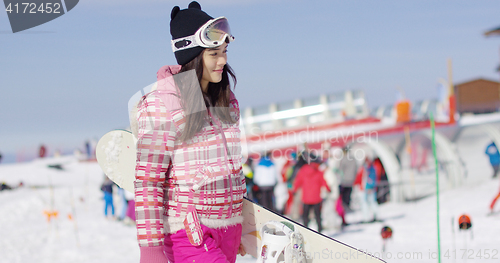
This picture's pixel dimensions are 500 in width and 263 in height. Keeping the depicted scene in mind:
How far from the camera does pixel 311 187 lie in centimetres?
691

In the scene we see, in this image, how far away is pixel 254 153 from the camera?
12.3 m

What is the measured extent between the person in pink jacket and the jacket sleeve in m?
5.49

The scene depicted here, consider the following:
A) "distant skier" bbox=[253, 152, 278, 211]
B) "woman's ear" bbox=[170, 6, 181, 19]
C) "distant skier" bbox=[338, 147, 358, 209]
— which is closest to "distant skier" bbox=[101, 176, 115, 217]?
"distant skier" bbox=[253, 152, 278, 211]

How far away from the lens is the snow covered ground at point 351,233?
5406 mm

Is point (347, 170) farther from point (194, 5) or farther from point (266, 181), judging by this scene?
point (194, 5)

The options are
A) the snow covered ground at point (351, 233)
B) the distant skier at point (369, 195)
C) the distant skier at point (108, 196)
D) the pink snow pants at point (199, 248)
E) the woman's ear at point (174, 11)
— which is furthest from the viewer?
the distant skier at point (108, 196)

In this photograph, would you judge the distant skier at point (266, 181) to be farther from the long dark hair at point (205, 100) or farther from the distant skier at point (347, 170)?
the long dark hair at point (205, 100)

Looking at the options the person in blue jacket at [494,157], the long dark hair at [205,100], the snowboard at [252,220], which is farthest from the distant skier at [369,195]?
the long dark hair at [205,100]

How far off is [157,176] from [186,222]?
223mm

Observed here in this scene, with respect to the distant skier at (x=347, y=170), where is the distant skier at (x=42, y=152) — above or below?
above

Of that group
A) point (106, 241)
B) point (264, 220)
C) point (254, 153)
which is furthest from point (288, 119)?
point (264, 220)

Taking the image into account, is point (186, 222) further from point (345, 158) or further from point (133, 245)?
point (345, 158)

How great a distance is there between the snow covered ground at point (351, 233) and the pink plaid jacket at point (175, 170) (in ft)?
9.61

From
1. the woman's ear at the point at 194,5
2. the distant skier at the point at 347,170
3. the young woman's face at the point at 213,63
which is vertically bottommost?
the distant skier at the point at 347,170
